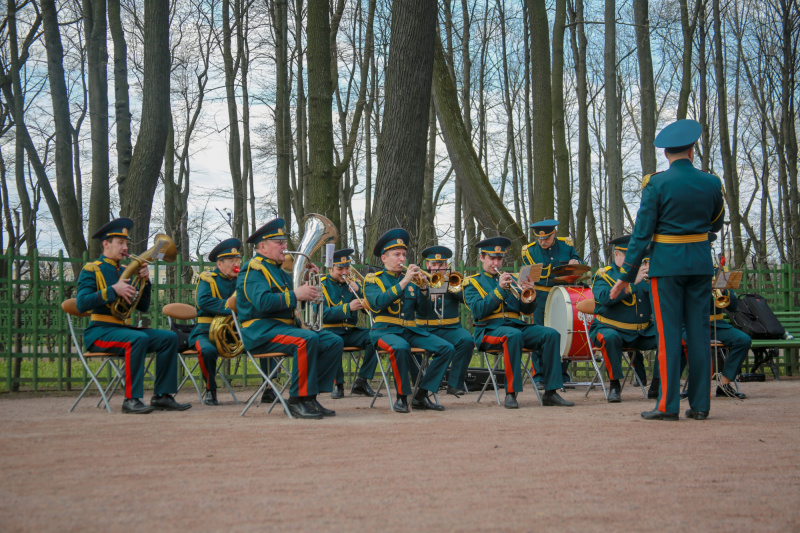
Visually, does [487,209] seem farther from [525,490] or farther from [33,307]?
[525,490]

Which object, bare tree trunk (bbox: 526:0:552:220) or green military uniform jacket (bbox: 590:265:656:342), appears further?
bare tree trunk (bbox: 526:0:552:220)

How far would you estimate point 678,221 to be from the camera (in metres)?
6.50

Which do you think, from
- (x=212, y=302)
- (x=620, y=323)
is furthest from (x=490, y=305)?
(x=212, y=302)

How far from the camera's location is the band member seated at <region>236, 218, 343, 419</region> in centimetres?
711

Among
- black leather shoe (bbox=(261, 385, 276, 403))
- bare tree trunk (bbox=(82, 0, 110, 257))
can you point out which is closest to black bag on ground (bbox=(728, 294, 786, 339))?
black leather shoe (bbox=(261, 385, 276, 403))

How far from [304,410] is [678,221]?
370 centimetres

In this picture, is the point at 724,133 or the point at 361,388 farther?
the point at 724,133

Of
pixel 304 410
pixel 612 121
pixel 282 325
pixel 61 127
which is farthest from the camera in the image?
pixel 612 121

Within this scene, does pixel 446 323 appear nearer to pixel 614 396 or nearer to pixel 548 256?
pixel 614 396

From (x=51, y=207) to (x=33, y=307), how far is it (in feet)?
24.0

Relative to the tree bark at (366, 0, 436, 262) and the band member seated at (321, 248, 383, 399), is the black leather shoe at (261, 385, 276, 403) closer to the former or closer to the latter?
the band member seated at (321, 248, 383, 399)

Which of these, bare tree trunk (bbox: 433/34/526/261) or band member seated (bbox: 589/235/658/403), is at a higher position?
bare tree trunk (bbox: 433/34/526/261)

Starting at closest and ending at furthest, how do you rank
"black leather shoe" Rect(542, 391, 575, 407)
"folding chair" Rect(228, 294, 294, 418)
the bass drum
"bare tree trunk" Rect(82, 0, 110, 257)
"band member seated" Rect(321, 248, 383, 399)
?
"folding chair" Rect(228, 294, 294, 418)
"black leather shoe" Rect(542, 391, 575, 407)
the bass drum
"band member seated" Rect(321, 248, 383, 399)
"bare tree trunk" Rect(82, 0, 110, 257)

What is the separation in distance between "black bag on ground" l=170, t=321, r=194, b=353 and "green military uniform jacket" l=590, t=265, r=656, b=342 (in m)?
4.91
